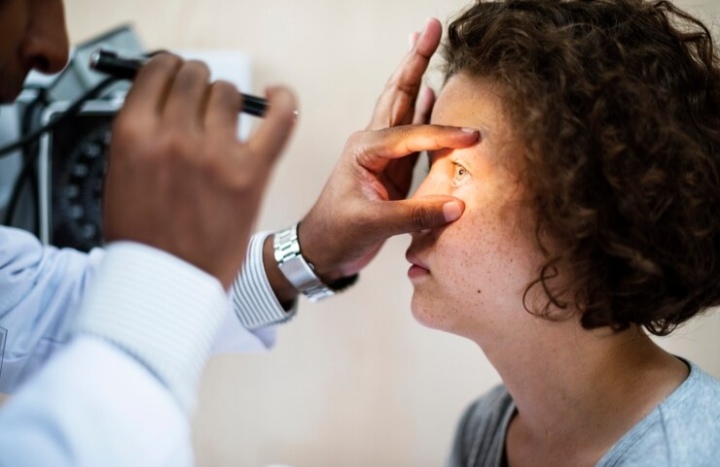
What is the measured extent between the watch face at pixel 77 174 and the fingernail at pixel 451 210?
2.29 feet

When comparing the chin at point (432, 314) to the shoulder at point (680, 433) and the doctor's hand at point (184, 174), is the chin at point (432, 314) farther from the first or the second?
the doctor's hand at point (184, 174)

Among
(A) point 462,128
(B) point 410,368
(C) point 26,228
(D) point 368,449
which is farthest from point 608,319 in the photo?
(C) point 26,228

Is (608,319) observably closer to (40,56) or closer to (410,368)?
(410,368)

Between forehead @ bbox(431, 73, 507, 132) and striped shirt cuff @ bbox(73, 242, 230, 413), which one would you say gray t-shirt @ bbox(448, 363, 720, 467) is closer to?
forehead @ bbox(431, 73, 507, 132)

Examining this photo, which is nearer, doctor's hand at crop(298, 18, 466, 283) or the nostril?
the nostril

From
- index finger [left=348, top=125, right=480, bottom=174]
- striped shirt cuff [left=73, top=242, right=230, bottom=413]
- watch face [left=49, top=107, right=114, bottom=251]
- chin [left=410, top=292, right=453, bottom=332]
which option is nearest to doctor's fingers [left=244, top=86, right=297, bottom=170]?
striped shirt cuff [left=73, top=242, right=230, bottom=413]

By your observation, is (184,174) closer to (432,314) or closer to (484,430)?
(432,314)

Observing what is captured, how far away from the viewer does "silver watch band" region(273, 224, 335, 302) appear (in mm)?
980

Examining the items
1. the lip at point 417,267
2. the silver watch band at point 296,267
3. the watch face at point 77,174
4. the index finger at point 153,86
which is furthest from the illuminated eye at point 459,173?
the watch face at point 77,174

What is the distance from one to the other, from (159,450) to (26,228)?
85 cm

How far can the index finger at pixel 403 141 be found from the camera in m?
0.79

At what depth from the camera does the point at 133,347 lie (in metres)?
0.50

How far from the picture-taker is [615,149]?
72 cm

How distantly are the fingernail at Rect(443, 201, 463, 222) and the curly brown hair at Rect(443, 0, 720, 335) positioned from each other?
84 mm
